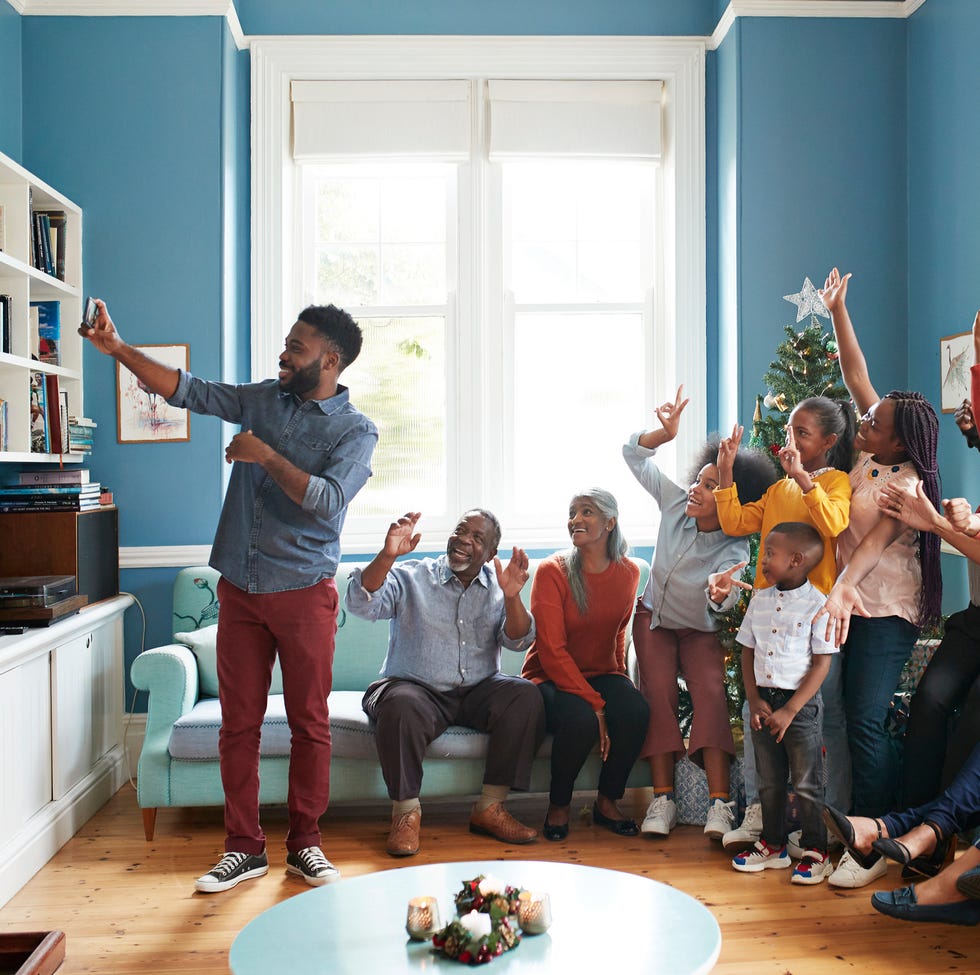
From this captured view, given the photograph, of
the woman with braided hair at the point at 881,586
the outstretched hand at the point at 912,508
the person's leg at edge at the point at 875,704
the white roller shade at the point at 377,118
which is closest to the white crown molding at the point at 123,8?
the white roller shade at the point at 377,118

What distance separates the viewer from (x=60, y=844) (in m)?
3.22

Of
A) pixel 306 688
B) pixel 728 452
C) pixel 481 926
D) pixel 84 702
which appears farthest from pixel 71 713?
pixel 728 452

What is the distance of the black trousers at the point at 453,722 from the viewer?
10.4ft

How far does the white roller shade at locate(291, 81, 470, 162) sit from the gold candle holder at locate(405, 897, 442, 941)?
11.1ft

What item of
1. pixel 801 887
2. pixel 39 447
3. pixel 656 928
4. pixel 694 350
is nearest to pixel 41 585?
pixel 39 447

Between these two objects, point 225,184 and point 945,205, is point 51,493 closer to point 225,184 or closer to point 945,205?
point 225,184

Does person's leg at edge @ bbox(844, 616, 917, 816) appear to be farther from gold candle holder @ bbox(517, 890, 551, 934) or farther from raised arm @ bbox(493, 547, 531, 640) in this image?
gold candle holder @ bbox(517, 890, 551, 934)

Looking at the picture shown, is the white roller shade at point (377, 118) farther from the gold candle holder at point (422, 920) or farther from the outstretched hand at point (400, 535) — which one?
the gold candle holder at point (422, 920)

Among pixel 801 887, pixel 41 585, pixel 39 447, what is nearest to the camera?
pixel 801 887

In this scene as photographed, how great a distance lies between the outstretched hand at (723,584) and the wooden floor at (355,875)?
81 cm

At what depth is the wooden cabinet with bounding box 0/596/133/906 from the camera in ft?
9.45

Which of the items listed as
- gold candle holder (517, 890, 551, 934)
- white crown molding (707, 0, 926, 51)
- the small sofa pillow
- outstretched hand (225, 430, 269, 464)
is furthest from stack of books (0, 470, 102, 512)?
white crown molding (707, 0, 926, 51)

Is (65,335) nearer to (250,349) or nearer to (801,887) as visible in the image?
(250,349)

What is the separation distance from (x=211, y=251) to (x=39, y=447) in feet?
3.47
